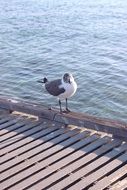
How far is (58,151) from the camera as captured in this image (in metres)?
10.4

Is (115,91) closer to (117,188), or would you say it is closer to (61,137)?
(61,137)

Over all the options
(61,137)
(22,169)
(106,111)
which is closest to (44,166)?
(22,169)

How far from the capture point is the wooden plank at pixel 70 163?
30.1 ft

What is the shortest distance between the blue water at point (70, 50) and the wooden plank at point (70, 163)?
5849mm

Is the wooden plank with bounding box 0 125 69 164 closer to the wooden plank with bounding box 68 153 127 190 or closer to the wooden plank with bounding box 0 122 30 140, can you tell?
the wooden plank with bounding box 0 122 30 140

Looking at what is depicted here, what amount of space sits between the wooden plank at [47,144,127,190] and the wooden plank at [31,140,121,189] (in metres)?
0.15

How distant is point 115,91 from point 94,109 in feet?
6.28

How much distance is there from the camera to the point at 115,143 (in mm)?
10586

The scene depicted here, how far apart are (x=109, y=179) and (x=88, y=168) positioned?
0.61 metres

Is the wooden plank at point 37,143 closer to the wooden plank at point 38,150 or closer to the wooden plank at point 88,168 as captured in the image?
the wooden plank at point 38,150

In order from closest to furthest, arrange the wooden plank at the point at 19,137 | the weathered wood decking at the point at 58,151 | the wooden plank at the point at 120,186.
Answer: the wooden plank at the point at 120,186 → the weathered wood decking at the point at 58,151 → the wooden plank at the point at 19,137

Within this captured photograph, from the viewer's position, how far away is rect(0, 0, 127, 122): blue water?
18.3m

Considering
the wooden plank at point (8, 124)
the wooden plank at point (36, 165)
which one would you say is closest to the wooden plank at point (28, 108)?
the wooden plank at point (8, 124)

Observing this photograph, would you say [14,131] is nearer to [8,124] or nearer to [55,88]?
[8,124]
